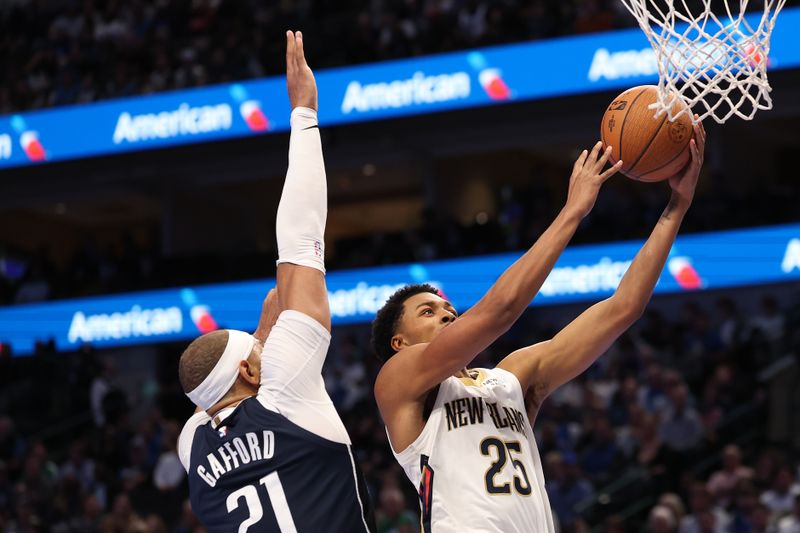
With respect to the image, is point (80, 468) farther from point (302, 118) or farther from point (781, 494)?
point (302, 118)

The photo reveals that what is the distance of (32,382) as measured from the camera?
54.7ft

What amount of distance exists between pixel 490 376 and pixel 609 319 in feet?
1.43

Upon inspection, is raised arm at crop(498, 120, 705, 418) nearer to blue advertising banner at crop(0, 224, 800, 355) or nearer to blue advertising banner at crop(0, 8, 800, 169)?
blue advertising banner at crop(0, 224, 800, 355)

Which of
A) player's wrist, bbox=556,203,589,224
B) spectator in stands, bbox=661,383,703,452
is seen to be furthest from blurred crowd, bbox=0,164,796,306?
player's wrist, bbox=556,203,589,224

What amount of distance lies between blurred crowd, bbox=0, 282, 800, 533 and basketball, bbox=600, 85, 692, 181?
582cm

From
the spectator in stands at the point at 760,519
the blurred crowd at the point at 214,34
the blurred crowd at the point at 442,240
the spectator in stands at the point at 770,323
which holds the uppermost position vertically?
the blurred crowd at the point at 214,34

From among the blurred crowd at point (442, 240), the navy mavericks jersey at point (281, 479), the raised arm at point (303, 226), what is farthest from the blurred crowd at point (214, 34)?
the navy mavericks jersey at point (281, 479)

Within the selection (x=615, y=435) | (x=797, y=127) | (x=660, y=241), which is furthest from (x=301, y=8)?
(x=660, y=241)

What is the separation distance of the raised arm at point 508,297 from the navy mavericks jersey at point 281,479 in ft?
1.40

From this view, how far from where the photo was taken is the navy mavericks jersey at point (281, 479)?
10.6ft

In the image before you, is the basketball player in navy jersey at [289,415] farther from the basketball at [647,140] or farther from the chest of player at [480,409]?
the basketball at [647,140]

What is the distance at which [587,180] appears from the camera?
11.5 ft

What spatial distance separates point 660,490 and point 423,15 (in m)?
8.93

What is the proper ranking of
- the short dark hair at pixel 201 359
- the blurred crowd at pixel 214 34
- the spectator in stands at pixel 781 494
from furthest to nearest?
the blurred crowd at pixel 214 34, the spectator in stands at pixel 781 494, the short dark hair at pixel 201 359
